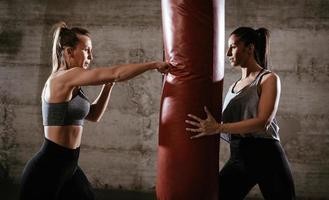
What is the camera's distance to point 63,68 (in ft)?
7.08

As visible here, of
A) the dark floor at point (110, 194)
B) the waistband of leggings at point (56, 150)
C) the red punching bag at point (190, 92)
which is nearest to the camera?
the red punching bag at point (190, 92)

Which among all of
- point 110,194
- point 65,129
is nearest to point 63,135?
point 65,129

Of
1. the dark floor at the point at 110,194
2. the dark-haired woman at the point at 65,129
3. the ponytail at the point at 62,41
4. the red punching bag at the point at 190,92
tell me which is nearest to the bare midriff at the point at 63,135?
the dark-haired woman at the point at 65,129

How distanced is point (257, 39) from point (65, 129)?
1.26 meters

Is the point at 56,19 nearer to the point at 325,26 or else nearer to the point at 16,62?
Result: the point at 16,62

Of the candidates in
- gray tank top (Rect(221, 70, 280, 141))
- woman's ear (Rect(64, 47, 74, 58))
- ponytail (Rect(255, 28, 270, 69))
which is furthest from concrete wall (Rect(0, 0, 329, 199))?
woman's ear (Rect(64, 47, 74, 58))

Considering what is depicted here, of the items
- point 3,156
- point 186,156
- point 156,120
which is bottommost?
point 3,156

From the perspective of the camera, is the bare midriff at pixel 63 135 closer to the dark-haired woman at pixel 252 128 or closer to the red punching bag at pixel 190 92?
the red punching bag at pixel 190 92

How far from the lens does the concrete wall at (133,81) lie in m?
3.90

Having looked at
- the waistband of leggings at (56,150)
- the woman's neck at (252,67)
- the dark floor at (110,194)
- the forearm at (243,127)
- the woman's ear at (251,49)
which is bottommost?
the dark floor at (110,194)

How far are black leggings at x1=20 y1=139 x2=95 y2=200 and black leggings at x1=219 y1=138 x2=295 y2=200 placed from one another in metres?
0.81

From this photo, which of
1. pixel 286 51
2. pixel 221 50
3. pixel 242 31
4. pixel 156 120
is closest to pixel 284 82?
pixel 286 51

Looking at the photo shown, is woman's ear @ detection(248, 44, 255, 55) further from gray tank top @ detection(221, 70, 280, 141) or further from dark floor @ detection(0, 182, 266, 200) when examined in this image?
dark floor @ detection(0, 182, 266, 200)

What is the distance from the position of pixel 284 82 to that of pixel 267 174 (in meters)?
2.16
